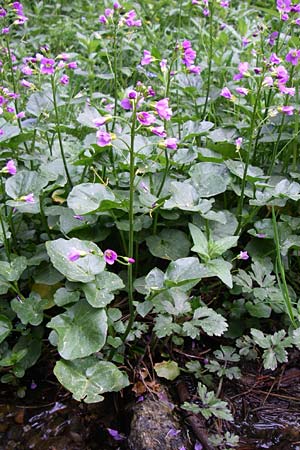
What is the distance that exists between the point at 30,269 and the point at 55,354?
1.06ft

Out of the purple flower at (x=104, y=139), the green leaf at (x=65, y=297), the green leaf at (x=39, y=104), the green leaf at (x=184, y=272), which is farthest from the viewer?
the green leaf at (x=39, y=104)

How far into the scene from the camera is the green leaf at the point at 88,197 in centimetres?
165

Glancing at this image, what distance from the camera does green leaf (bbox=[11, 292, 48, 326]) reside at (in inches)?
64.1

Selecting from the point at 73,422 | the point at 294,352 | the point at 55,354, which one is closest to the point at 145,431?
the point at 73,422

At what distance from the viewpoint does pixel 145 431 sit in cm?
155

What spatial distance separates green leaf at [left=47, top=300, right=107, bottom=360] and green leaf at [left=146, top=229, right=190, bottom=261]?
39 cm

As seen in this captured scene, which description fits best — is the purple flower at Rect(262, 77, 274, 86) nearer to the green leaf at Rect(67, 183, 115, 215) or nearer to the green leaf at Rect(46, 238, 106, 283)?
the green leaf at Rect(67, 183, 115, 215)

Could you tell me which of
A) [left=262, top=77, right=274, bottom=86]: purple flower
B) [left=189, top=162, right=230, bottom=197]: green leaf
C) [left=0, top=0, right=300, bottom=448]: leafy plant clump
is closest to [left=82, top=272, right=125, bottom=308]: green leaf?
[left=0, top=0, right=300, bottom=448]: leafy plant clump

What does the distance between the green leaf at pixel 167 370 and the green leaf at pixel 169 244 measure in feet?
1.19

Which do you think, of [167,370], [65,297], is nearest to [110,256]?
[65,297]

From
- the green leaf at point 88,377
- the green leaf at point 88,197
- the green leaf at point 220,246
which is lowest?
the green leaf at point 88,377

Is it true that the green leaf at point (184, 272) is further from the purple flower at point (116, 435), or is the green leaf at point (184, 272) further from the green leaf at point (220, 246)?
the purple flower at point (116, 435)

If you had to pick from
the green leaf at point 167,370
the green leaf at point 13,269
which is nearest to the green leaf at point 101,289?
the green leaf at point 13,269

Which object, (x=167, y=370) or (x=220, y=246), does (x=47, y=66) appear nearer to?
(x=220, y=246)
